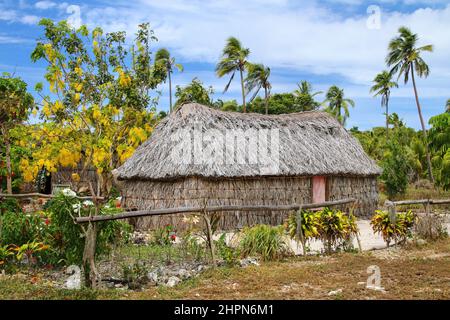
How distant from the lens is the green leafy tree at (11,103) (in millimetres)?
16250

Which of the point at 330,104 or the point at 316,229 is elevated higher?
the point at 330,104

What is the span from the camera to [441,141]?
76.1ft

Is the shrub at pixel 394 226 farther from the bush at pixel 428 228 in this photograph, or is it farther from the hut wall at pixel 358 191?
the hut wall at pixel 358 191

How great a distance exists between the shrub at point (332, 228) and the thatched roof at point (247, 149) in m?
5.12

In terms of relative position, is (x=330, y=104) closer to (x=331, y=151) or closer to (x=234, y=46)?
(x=234, y=46)

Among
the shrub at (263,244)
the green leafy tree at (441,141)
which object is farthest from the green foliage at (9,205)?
the green leafy tree at (441,141)

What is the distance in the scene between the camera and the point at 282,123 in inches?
700

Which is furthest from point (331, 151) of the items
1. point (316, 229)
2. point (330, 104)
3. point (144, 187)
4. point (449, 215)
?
point (330, 104)

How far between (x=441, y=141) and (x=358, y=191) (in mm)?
6921

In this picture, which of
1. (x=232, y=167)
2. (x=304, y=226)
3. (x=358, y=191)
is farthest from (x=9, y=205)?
(x=358, y=191)

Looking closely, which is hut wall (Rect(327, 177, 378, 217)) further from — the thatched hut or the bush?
the bush

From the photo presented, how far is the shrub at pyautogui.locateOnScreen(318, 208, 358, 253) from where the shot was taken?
380 inches

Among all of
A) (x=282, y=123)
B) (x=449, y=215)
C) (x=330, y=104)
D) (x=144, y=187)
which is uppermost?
(x=330, y=104)
